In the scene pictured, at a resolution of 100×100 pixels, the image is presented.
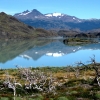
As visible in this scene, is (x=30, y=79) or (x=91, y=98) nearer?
(x=91, y=98)

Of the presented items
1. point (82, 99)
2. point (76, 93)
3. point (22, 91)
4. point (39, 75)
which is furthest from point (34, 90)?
point (82, 99)

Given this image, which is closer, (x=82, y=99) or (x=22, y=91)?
(x=82, y=99)

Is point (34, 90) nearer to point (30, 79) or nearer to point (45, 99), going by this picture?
point (30, 79)

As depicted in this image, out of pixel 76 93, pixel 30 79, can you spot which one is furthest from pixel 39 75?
pixel 76 93

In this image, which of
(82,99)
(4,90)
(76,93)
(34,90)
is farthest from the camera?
(4,90)

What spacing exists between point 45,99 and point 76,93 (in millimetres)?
4745

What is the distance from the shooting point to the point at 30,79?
4209cm

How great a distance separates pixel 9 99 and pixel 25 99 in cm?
212

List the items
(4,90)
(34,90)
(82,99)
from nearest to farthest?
1. (82,99)
2. (34,90)
3. (4,90)

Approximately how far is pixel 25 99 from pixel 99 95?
27.6ft

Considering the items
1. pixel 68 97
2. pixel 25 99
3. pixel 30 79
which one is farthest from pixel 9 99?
pixel 30 79

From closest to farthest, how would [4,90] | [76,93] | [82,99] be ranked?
[82,99] → [76,93] → [4,90]

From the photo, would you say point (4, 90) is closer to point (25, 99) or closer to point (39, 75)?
point (39, 75)

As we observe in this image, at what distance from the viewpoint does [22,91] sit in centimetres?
4103
